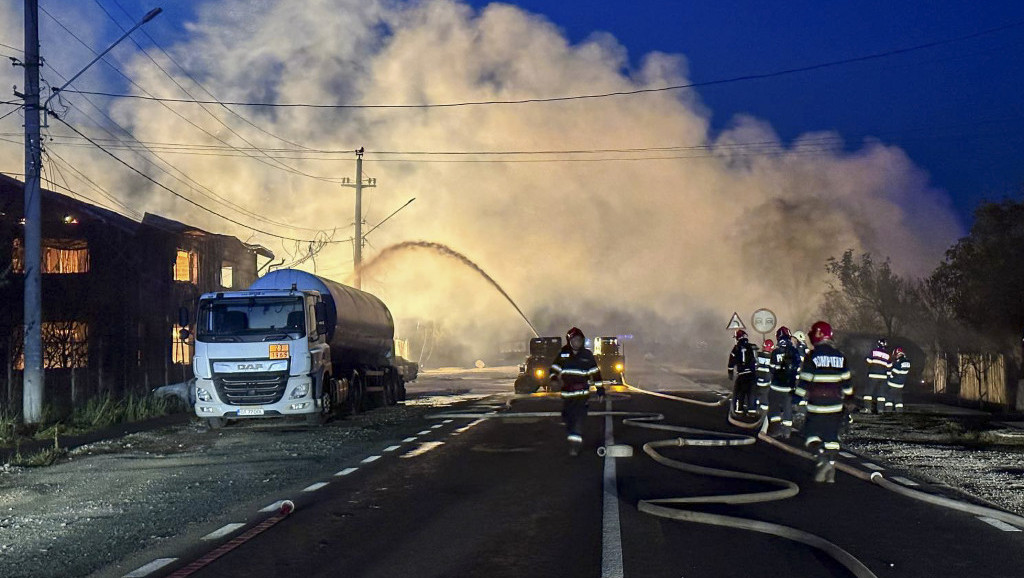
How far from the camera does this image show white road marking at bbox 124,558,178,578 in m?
7.30

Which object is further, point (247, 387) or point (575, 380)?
point (247, 387)

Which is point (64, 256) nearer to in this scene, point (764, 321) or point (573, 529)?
point (764, 321)

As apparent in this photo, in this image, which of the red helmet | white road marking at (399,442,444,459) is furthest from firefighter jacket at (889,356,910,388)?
the red helmet

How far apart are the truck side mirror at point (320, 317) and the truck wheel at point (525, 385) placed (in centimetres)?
1568

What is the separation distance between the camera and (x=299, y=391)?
2120cm

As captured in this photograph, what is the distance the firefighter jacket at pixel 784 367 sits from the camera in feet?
53.3

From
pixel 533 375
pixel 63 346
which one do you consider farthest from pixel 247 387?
pixel 533 375

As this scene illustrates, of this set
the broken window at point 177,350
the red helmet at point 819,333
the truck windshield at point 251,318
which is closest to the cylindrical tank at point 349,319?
the truck windshield at point 251,318

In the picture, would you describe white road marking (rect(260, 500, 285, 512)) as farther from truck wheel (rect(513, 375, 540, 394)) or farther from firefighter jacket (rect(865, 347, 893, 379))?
truck wheel (rect(513, 375, 540, 394))

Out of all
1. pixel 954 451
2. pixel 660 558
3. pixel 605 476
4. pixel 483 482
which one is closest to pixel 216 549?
pixel 660 558

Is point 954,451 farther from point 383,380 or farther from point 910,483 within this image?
point 383,380

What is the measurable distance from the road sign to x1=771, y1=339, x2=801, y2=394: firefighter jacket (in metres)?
13.3

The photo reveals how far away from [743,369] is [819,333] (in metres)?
8.83

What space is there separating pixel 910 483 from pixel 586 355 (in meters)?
4.66
